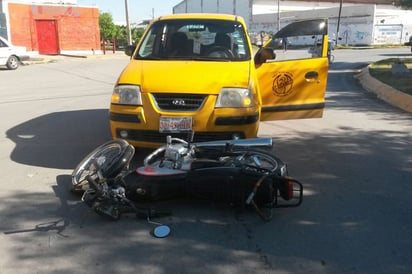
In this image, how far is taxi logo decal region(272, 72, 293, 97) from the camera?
5.87m

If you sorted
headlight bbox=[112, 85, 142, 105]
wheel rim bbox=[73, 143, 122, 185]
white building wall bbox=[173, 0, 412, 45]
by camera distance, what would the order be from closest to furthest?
wheel rim bbox=[73, 143, 122, 185] < headlight bbox=[112, 85, 142, 105] < white building wall bbox=[173, 0, 412, 45]

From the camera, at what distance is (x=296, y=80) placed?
5.90m

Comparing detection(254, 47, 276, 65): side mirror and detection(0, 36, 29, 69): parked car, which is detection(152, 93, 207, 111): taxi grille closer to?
detection(254, 47, 276, 65): side mirror

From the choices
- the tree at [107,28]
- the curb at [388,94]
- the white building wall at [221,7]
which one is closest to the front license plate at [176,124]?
the curb at [388,94]

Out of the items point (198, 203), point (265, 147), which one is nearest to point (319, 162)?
point (265, 147)

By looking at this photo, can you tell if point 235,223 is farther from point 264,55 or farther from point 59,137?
point 59,137

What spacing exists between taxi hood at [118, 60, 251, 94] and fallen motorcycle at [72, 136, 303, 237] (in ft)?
2.16

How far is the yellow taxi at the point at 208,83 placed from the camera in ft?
15.8

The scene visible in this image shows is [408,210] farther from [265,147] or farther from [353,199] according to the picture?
[265,147]

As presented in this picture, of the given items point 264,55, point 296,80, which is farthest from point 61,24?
point 296,80

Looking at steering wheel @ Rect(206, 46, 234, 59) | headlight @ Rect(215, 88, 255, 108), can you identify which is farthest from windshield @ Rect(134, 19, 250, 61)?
headlight @ Rect(215, 88, 255, 108)

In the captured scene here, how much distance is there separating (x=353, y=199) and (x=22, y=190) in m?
3.38

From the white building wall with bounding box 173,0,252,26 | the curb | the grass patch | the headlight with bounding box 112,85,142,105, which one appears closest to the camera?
the headlight with bounding box 112,85,142,105

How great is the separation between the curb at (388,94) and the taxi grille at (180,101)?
5996mm
